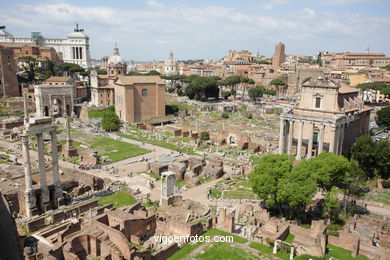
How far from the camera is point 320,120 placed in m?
37.2

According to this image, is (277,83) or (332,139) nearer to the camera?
(332,139)

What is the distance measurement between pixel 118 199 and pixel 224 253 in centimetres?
1244

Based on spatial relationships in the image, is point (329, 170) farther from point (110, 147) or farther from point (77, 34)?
point (77, 34)

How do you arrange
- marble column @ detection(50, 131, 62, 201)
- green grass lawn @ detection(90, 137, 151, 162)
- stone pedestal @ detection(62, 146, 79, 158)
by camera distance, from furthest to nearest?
1. green grass lawn @ detection(90, 137, 151, 162)
2. stone pedestal @ detection(62, 146, 79, 158)
3. marble column @ detection(50, 131, 62, 201)

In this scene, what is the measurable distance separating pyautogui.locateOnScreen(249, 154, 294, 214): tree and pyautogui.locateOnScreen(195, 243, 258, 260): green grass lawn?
548cm

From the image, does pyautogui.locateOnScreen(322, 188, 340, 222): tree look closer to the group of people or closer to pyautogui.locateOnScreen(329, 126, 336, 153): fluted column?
pyautogui.locateOnScreen(329, 126, 336, 153): fluted column

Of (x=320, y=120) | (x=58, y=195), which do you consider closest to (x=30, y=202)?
(x=58, y=195)

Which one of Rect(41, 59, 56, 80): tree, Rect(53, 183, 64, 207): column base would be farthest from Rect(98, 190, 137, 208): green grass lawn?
Rect(41, 59, 56, 80): tree

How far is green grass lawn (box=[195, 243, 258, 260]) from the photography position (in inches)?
766

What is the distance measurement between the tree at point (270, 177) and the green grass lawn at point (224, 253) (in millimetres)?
5476

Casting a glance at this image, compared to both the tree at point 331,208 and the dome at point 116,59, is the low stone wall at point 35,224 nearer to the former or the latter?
the tree at point 331,208

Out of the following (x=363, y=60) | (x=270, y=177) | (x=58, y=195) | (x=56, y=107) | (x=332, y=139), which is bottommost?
(x=58, y=195)

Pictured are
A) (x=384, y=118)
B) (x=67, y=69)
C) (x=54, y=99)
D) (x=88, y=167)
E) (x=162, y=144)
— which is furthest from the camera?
(x=67, y=69)

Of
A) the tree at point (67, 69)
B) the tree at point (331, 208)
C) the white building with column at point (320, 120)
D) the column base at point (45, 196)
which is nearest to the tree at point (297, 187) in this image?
the tree at point (331, 208)
